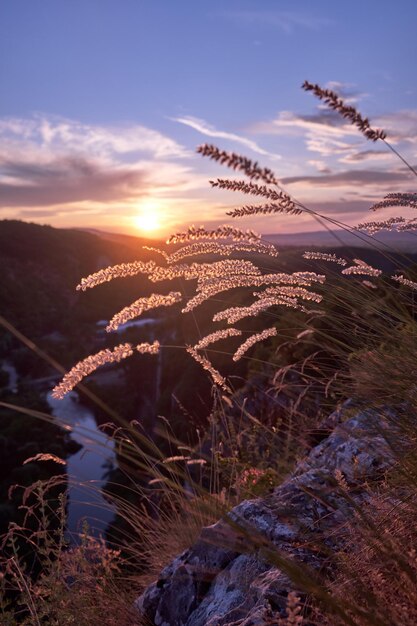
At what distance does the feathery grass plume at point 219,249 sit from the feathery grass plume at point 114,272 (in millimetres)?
183

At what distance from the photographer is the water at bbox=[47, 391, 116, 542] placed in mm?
2652

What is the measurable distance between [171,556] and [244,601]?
177cm

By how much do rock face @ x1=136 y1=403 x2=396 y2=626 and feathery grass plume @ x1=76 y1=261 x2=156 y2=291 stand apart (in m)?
1.21

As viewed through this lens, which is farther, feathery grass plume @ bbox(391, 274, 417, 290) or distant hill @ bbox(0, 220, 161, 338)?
distant hill @ bbox(0, 220, 161, 338)

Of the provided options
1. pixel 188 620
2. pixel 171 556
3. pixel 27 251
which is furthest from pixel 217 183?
pixel 27 251

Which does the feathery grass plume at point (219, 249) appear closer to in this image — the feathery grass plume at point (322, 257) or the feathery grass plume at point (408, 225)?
the feathery grass plume at point (322, 257)

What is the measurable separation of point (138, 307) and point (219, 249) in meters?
0.62

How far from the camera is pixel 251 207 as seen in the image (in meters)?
2.56

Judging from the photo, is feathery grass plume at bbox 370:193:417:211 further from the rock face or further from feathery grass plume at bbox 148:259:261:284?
the rock face

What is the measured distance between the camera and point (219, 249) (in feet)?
10.2

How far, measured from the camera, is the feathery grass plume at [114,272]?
8.89 ft

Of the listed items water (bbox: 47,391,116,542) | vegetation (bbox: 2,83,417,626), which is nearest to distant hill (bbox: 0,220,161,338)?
water (bbox: 47,391,116,542)

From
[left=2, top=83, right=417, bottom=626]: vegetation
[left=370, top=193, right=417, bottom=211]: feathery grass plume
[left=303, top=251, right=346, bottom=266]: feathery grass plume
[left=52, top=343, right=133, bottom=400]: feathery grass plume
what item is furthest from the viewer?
[left=303, top=251, right=346, bottom=266]: feathery grass plume

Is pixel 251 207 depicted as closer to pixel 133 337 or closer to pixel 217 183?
pixel 217 183
